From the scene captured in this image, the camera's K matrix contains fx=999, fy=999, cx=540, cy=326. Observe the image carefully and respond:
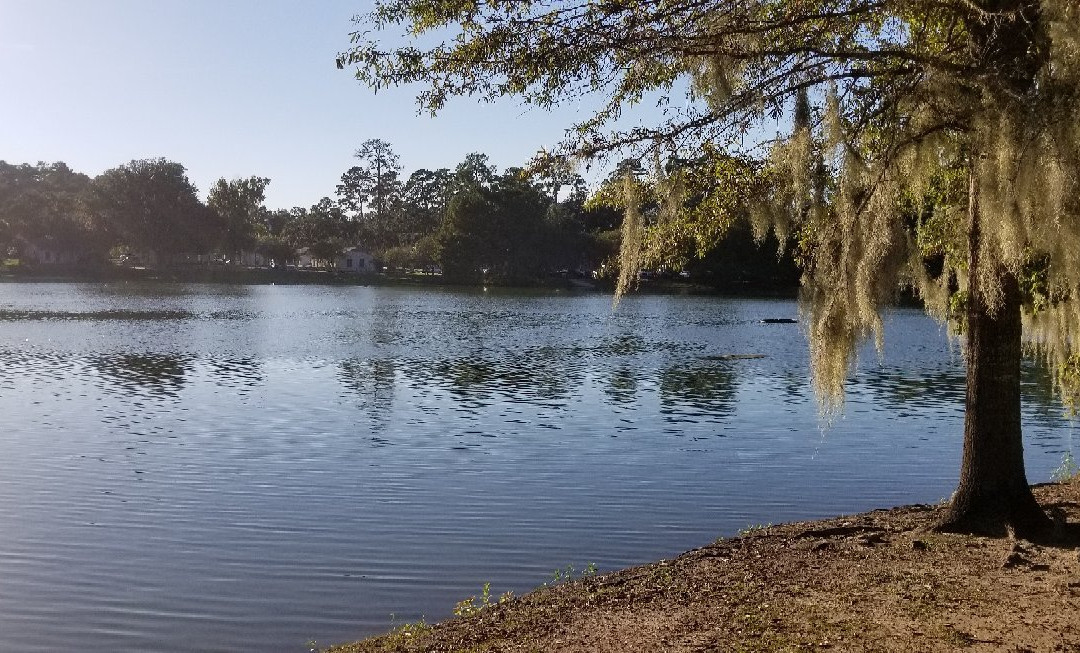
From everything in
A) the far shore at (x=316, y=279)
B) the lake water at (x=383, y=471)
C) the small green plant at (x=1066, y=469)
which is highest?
the far shore at (x=316, y=279)

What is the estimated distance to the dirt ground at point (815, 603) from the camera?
5523mm

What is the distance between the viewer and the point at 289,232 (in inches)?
5182

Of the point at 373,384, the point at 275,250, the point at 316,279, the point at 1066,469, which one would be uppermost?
the point at 275,250

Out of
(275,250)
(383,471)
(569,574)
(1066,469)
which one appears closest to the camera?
(569,574)

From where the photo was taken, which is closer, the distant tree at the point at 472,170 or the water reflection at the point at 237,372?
the water reflection at the point at 237,372

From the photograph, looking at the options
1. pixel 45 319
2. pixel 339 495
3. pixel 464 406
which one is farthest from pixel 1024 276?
pixel 45 319

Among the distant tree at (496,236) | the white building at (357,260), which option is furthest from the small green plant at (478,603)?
the white building at (357,260)

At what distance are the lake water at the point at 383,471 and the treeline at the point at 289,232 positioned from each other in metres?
55.5

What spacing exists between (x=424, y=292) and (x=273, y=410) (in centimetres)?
6937

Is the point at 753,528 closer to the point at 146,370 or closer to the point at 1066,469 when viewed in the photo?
the point at 1066,469

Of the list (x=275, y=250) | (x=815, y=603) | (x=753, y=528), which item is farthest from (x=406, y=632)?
(x=275, y=250)

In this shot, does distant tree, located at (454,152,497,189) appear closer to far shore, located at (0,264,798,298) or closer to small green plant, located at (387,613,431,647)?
far shore, located at (0,264,798,298)

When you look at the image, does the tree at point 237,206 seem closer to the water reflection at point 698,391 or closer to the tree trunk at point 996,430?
the water reflection at point 698,391

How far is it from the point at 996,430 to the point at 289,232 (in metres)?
130
